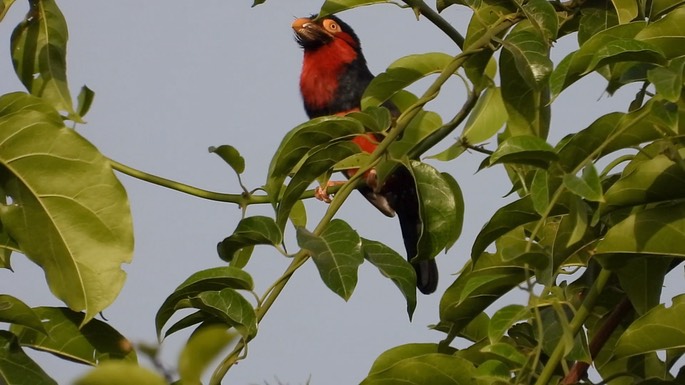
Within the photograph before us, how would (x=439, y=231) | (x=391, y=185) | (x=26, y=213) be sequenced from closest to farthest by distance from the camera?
(x=26, y=213)
(x=439, y=231)
(x=391, y=185)

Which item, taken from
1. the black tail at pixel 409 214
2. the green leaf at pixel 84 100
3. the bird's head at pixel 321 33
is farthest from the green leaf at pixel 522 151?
the bird's head at pixel 321 33

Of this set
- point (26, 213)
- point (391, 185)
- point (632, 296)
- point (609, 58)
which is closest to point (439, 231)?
point (632, 296)

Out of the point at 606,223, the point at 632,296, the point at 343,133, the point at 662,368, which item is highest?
the point at 343,133

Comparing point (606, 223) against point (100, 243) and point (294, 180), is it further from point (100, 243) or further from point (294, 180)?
point (100, 243)

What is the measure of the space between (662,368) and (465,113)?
2.18 ft

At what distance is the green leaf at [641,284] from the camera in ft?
5.48

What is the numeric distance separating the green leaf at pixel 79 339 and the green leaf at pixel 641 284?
869 mm

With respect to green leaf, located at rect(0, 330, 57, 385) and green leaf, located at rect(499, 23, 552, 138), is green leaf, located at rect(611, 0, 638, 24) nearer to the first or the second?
green leaf, located at rect(499, 23, 552, 138)

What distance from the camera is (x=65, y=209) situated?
5.35ft

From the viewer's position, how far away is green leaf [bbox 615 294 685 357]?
5.24 ft

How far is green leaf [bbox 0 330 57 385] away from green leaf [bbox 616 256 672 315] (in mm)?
974

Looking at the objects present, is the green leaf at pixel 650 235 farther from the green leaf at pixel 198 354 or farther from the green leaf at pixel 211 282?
the green leaf at pixel 198 354

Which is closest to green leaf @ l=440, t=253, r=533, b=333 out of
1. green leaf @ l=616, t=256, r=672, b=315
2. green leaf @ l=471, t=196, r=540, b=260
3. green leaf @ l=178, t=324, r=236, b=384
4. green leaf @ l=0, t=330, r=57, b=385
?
green leaf @ l=471, t=196, r=540, b=260

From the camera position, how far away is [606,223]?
1.76 meters
